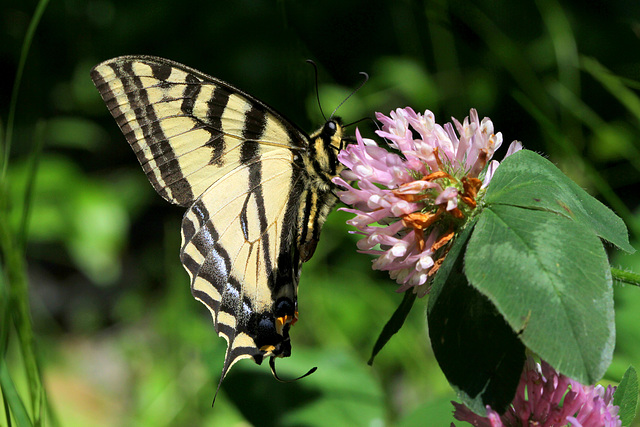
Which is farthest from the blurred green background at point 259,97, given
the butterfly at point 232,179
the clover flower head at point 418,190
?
the clover flower head at point 418,190

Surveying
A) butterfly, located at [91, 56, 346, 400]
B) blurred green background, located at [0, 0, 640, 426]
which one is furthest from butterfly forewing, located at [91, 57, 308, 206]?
blurred green background, located at [0, 0, 640, 426]

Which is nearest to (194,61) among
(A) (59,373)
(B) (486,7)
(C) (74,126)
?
(C) (74,126)

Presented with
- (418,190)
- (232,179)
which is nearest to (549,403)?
(418,190)

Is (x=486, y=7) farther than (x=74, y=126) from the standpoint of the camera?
No

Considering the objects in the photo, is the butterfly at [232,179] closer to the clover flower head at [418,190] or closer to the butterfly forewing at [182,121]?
the butterfly forewing at [182,121]

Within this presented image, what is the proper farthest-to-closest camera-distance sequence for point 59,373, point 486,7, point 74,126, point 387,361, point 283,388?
1. point 74,126
2. point 59,373
3. point 486,7
4. point 387,361
5. point 283,388

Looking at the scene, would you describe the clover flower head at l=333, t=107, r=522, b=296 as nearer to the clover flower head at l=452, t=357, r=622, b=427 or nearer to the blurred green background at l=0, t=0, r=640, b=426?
the clover flower head at l=452, t=357, r=622, b=427

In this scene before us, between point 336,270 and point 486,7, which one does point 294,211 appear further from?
point 486,7
